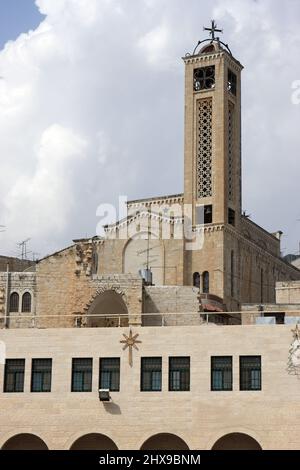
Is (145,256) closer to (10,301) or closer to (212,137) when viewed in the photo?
(212,137)

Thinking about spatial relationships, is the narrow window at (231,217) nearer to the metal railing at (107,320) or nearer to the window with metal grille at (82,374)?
the metal railing at (107,320)

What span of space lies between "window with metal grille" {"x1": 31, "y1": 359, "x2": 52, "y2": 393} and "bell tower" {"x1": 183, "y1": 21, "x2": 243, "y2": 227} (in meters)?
27.9

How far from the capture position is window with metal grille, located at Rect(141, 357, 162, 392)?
36125 millimetres

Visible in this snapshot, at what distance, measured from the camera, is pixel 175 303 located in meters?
47.4

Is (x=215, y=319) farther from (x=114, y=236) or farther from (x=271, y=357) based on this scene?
(x=114, y=236)

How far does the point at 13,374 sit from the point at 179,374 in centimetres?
684

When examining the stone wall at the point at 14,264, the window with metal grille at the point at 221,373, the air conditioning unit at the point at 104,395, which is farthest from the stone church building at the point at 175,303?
the stone wall at the point at 14,264

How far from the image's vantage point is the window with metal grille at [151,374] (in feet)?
119

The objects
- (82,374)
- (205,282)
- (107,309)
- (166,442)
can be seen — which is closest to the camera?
(166,442)

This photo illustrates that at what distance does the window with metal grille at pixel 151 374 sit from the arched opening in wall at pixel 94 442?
2534mm

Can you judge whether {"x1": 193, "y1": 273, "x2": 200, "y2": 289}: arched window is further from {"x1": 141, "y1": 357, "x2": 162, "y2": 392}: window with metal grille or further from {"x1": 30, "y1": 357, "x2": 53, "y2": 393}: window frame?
{"x1": 141, "y1": 357, "x2": 162, "y2": 392}: window with metal grille

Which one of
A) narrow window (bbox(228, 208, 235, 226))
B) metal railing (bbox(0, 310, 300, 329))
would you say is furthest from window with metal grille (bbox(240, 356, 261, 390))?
narrow window (bbox(228, 208, 235, 226))

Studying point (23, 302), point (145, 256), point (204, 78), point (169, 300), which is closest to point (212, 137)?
point (204, 78)

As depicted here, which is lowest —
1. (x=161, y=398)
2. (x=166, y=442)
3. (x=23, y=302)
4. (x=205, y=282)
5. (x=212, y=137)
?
(x=166, y=442)
